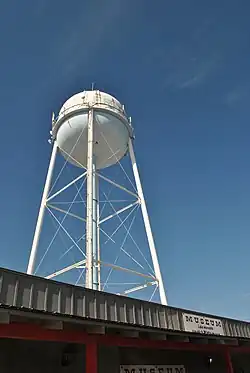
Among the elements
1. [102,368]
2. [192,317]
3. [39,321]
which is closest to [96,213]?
[192,317]

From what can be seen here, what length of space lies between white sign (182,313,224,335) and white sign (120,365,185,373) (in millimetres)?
1399

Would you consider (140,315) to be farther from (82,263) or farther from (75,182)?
(75,182)

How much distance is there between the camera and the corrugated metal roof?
5867 mm

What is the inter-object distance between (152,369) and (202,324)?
79.9 inches

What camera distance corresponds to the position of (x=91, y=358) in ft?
22.7

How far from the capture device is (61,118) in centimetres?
1759

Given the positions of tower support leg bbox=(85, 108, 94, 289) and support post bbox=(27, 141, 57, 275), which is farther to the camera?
support post bbox=(27, 141, 57, 275)

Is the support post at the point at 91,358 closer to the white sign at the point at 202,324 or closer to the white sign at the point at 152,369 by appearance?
the white sign at the point at 152,369

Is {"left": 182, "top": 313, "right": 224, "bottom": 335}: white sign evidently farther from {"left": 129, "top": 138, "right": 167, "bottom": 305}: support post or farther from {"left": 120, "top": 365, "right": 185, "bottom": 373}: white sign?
{"left": 129, "top": 138, "right": 167, "bottom": 305}: support post

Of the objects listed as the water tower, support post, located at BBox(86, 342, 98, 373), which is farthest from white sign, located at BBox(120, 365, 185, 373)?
the water tower

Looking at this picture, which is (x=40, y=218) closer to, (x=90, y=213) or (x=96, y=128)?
(x=90, y=213)

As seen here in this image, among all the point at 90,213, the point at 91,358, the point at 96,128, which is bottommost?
the point at 91,358

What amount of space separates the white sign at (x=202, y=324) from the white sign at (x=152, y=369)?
1.40 meters

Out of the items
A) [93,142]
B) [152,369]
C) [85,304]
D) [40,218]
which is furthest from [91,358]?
[93,142]
